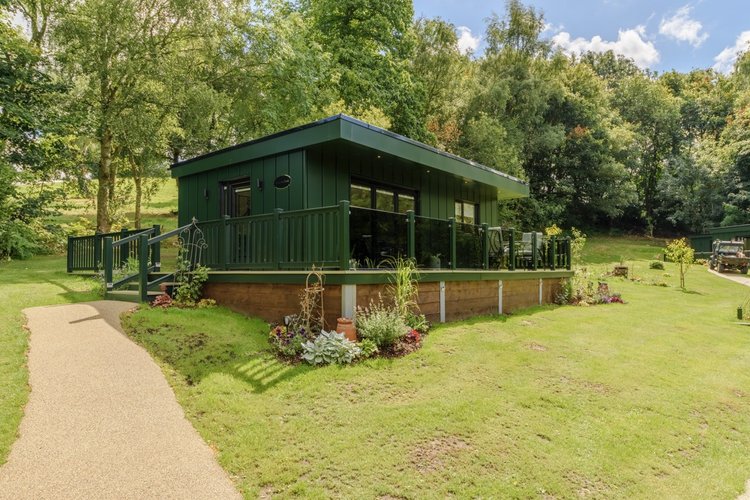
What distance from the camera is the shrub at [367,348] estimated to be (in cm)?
566

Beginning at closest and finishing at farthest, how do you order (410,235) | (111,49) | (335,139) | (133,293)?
(335,139)
(410,235)
(133,293)
(111,49)

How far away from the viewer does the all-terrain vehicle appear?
22.0 m

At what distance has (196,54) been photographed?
1619 centimetres

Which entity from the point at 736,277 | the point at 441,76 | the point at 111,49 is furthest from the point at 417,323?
the point at 441,76

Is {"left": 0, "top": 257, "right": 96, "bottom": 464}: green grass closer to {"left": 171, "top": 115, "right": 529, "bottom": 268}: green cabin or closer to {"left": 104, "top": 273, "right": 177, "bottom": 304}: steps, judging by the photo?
{"left": 104, "top": 273, "right": 177, "bottom": 304}: steps

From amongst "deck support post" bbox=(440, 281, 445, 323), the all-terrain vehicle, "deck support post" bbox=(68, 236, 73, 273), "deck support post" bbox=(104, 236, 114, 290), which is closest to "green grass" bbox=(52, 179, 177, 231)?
"deck support post" bbox=(68, 236, 73, 273)

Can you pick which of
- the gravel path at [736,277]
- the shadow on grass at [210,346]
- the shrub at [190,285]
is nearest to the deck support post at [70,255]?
the shrub at [190,285]

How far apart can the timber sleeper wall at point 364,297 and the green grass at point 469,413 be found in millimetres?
411

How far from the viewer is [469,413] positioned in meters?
4.40

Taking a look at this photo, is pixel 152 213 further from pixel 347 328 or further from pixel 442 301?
pixel 347 328

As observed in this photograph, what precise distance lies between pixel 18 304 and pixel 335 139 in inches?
252

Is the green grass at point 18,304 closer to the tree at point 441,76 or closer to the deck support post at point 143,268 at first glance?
the deck support post at point 143,268

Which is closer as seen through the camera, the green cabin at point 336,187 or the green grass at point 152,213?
the green cabin at point 336,187

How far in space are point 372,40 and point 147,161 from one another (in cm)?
1226
